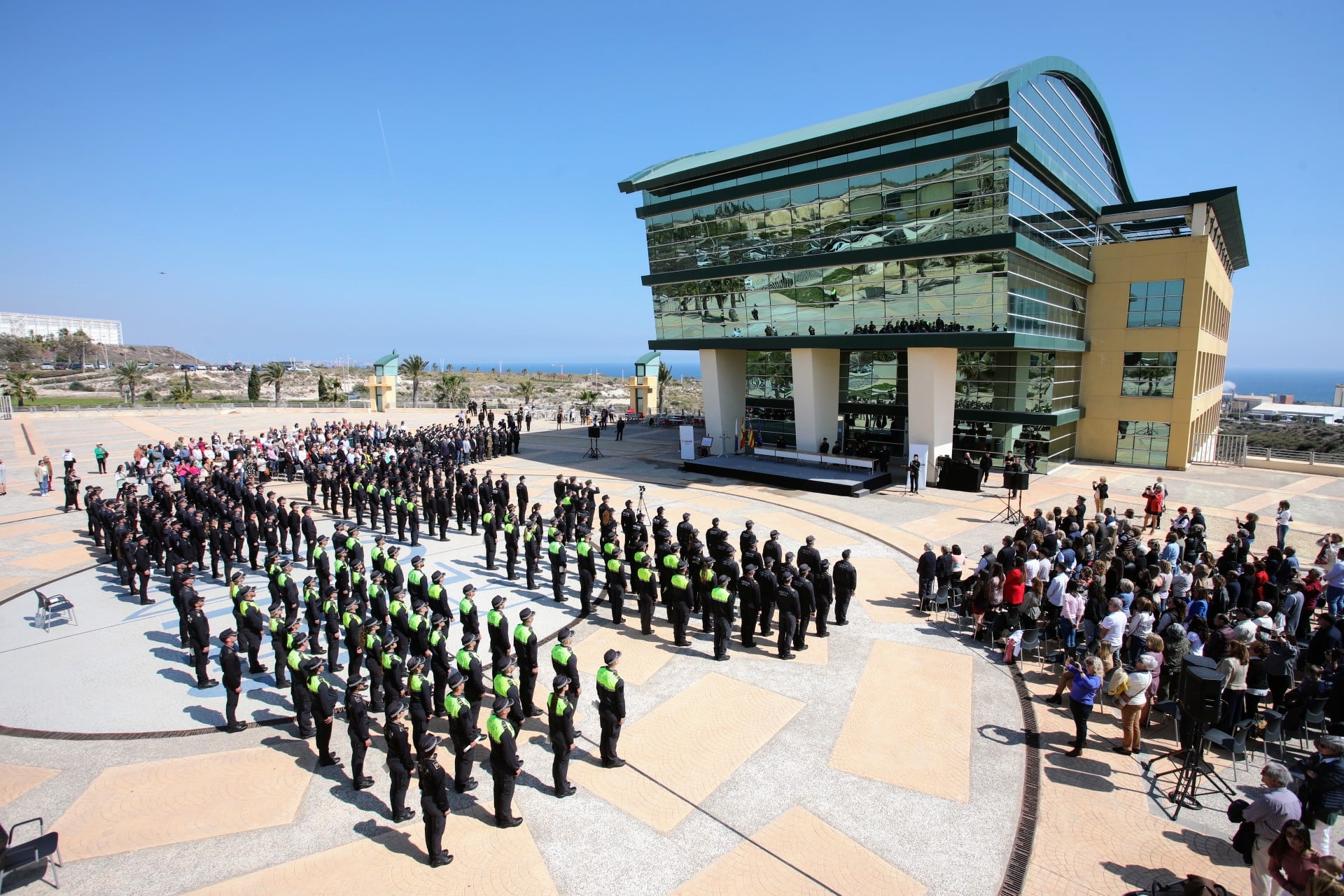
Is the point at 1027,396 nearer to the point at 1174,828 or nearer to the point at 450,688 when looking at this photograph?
the point at 1174,828

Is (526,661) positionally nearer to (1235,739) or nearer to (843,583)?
(843,583)

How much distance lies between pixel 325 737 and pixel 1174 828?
9574 mm

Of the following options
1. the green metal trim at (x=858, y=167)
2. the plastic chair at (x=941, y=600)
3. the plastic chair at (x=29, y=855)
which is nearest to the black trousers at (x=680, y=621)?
the plastic chair at (x=941, y=600)

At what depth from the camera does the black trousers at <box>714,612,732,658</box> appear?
35.4 ft

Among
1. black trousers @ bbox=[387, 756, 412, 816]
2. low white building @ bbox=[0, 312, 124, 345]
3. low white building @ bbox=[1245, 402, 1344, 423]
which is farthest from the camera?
low white building @ bbox=[0, 312, 124, 345]

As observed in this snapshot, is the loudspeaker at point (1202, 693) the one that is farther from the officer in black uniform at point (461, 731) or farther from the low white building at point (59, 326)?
the low white building at point (59, 326)

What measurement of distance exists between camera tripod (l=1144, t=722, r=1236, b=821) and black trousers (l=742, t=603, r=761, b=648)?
561 centimetres

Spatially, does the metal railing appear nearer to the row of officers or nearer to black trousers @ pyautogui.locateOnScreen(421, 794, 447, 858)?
the row of officers

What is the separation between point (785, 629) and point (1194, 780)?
539cm

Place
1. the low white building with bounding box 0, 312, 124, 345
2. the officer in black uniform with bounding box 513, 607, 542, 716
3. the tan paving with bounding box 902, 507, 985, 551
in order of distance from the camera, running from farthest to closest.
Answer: the low white building with bounding box 0, 312, 124, 345 < the tan paving with bounding box 902, 507, 985, 551 < the officer in black uniform with bounding box 513, 607, 542, 716

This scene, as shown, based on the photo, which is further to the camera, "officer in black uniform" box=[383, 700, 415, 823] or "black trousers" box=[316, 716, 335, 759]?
"black trousers" box=[316, 716, 335, 759]

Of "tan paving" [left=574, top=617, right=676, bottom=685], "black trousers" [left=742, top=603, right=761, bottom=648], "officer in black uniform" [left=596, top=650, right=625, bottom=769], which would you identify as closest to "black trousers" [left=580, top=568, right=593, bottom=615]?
"tan paving" [left=574, top=617, right=676, bottom=685]

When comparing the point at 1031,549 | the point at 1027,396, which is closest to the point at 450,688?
the point at 1031,549

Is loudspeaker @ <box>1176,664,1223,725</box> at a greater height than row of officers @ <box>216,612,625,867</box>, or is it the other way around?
loudspeaker @ <box>1176,664,1223,725</box>
